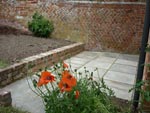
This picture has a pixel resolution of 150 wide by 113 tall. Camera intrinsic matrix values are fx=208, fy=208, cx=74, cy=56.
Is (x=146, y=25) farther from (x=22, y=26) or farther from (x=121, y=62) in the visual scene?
(x=22, y=26)

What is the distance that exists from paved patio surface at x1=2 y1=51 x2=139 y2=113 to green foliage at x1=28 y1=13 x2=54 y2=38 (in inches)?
54.9

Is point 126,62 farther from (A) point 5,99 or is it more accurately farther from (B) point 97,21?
(A) point 5,99

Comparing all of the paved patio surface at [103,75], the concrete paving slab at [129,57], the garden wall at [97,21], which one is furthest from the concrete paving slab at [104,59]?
the garden wall at [97,21]

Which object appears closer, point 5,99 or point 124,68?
point 5,99

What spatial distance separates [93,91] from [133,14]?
484cm

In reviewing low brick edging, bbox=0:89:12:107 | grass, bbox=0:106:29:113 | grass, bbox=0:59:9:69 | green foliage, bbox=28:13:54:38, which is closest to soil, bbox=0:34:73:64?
grass, bbox=0:59:9:69

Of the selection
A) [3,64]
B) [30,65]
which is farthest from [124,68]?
[30,65]

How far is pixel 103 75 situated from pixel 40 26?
325cm

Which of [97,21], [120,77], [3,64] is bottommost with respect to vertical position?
[120,77]

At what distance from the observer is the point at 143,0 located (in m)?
6.30

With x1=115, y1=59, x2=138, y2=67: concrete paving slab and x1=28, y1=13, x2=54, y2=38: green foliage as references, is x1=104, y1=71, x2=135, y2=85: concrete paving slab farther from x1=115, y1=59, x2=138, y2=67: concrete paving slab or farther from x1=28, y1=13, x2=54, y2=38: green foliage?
x1=28, y1=13, x2=54, y2=38: green foliage

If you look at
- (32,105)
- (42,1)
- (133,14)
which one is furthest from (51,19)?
(32,105)

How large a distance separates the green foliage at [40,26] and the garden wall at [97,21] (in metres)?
0.36

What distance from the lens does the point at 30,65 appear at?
2637 millimetres
